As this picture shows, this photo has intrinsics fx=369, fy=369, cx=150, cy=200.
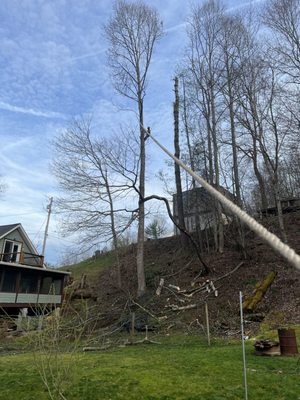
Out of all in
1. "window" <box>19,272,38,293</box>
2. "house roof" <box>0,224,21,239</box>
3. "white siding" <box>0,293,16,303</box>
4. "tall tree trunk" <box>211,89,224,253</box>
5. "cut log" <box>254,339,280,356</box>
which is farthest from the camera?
"house roof" <box>0,224,21,239</box>

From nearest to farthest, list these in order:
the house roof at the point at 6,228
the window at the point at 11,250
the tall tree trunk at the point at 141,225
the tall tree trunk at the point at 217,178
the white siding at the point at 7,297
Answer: the tall tree trunk at the point at 141,225 < the tall tree trunk at the point at 217,178 < the white siding at the point at 7,297 < the window at the point at 11,250 < the house roof at the point at 6,228

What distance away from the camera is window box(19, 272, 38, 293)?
23228 millimetres

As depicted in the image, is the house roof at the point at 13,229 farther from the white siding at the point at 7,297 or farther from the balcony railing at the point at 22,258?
the white siding at the point at 7,297

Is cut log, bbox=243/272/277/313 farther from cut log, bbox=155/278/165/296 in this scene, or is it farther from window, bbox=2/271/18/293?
window, bbox=2/271/18/293

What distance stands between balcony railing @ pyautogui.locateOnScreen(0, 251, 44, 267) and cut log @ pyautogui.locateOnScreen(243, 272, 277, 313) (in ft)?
49.0

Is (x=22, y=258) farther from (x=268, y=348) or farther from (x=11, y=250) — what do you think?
(x=268, y=348)

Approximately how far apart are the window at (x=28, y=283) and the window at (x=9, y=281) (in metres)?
0.86

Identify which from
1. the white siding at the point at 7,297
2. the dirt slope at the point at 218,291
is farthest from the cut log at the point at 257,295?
the white siding at the point at 7,297

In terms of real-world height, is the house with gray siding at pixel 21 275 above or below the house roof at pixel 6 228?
below

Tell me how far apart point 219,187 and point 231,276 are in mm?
4956

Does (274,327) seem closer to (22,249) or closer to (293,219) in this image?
(293,219)

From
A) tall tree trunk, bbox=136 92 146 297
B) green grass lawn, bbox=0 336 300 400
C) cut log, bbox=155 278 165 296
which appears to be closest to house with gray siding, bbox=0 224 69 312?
tall tree trunk, bbox=136 92 146 297

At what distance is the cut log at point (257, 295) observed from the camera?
1274 centimetres

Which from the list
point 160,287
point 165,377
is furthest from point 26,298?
point 165,377
